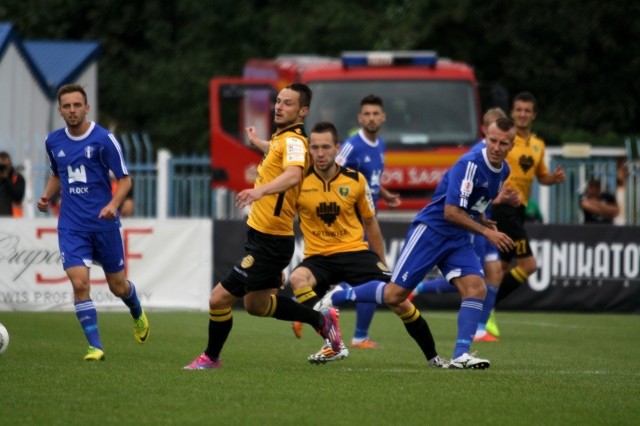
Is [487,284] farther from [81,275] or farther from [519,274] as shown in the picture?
[81,275]

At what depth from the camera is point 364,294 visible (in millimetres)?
11625

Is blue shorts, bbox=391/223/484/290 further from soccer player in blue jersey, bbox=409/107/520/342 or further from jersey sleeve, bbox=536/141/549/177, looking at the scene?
jersey sleeve, bbox=536/141/549/177

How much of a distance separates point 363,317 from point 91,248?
3119 mm

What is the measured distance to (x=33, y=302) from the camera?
18.6 m

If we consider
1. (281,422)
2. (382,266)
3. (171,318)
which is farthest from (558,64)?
(281,422)

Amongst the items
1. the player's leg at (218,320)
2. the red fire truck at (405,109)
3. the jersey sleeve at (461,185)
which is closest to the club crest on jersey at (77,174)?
the player's leg at (218,320)

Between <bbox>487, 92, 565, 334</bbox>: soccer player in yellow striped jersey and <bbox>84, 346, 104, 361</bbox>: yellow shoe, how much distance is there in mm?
4992

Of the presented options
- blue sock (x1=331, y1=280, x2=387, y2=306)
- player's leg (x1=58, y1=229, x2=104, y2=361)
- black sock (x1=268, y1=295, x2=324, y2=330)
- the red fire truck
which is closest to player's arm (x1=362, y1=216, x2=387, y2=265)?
blue sock (x1=331, y1=280, x2=387, y2=306)

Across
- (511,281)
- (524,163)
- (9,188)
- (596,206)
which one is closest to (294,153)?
(524,163)

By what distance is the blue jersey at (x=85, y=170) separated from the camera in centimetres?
1152

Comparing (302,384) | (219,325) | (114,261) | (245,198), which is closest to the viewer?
(245,198)

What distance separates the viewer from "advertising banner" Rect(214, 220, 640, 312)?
19609 millimetres

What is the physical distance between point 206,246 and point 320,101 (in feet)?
8.94

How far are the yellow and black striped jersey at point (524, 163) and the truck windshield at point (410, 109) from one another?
502cm
